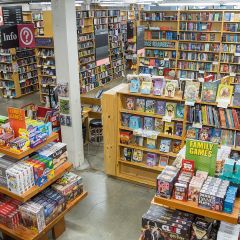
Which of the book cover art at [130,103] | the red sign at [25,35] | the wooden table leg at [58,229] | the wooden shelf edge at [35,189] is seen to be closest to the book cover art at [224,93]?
the book cover art at [130,103]

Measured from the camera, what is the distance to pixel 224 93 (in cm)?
457

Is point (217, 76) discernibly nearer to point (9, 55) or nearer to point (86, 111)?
point (86, 111)

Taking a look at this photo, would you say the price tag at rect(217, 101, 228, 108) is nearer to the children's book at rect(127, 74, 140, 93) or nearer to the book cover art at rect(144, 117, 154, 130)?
the book cover art at rect(144, 117, 154, 130)

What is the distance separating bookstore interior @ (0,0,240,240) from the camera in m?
2.94

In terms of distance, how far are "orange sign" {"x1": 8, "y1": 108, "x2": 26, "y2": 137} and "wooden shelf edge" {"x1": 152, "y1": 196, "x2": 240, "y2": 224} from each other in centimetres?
201

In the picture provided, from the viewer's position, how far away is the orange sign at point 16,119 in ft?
12.7

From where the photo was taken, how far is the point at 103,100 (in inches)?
219

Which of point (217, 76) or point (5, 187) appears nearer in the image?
point (5, 187)

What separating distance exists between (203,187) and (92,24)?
1001 centimetres

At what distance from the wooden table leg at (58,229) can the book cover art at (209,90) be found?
284 centimetres

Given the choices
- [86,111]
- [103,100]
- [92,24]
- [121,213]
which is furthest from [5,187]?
[92,24]

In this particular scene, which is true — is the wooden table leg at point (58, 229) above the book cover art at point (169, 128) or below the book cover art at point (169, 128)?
below

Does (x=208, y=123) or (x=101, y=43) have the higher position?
(x=101, y=43)

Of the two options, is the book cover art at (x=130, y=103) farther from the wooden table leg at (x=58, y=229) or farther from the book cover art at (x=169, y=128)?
the wooden table leg at (x=58, y=229)
